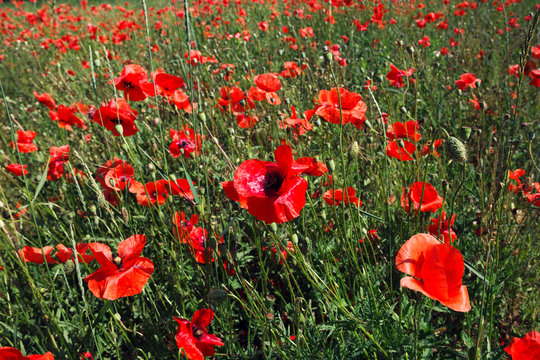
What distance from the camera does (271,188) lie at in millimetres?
1158

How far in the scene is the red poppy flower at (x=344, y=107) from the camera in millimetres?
Result: 1447

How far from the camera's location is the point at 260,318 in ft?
4.11

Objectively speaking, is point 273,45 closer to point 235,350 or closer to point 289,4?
point 289,4

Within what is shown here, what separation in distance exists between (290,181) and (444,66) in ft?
12.3

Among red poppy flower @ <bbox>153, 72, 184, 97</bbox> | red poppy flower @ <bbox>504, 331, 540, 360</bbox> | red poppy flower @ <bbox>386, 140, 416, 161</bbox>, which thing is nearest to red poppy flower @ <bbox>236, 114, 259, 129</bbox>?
red poppy flower @ <bbox>153, 72, 184, 97</bbox>

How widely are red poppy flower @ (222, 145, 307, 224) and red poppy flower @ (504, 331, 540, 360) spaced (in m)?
0.69

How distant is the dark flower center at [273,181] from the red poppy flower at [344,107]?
40 cm

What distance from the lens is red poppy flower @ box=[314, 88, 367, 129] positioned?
1.45 metres

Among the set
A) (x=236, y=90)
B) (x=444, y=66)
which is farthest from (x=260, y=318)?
(x=444, y=66)

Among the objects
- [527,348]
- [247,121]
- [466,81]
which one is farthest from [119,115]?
[466,81]

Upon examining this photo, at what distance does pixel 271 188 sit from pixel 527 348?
2.75 feet

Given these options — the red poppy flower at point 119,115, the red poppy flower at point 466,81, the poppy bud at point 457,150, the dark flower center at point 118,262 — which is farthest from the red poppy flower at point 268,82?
the red poppy flower at point 466,81

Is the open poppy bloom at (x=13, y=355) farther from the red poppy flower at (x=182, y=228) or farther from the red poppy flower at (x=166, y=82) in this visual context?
the red poppy flower at (x=166, y=82)

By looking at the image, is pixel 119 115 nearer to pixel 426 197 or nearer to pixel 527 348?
pixel 426 197
